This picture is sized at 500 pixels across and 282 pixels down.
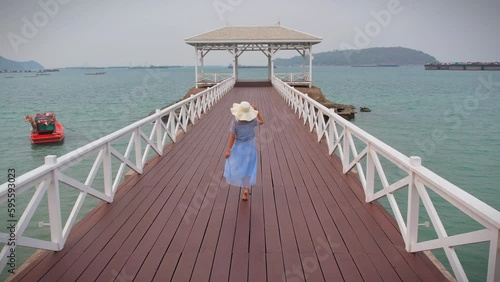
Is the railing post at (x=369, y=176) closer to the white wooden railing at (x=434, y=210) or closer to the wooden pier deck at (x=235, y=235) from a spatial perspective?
the white wooden railing at (x=434, y=210)

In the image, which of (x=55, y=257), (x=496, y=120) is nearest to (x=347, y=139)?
(x=55, y=257)

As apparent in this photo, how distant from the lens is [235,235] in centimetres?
463

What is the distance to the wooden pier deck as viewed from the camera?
380cm

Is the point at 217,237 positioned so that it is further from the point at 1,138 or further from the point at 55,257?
the point at 1,138

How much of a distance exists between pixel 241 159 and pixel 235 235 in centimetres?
128

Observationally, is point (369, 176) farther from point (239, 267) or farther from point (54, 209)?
point (54, 209)

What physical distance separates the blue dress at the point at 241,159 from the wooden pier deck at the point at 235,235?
12.6 inches

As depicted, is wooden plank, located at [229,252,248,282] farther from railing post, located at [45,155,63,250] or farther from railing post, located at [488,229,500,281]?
railing post, located at [488,229,500,281]

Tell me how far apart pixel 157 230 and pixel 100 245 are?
619 millimetres

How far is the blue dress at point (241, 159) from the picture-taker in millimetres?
5664

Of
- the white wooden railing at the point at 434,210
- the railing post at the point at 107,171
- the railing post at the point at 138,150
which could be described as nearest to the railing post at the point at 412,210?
the white wooden railing at the point at 434,210

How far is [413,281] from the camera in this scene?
360 centimetres

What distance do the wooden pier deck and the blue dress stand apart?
0.32 meters

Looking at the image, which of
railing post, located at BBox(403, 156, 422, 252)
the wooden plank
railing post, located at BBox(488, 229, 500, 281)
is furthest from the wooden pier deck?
railing post, located at BBox(488, 229, 500, 281)
